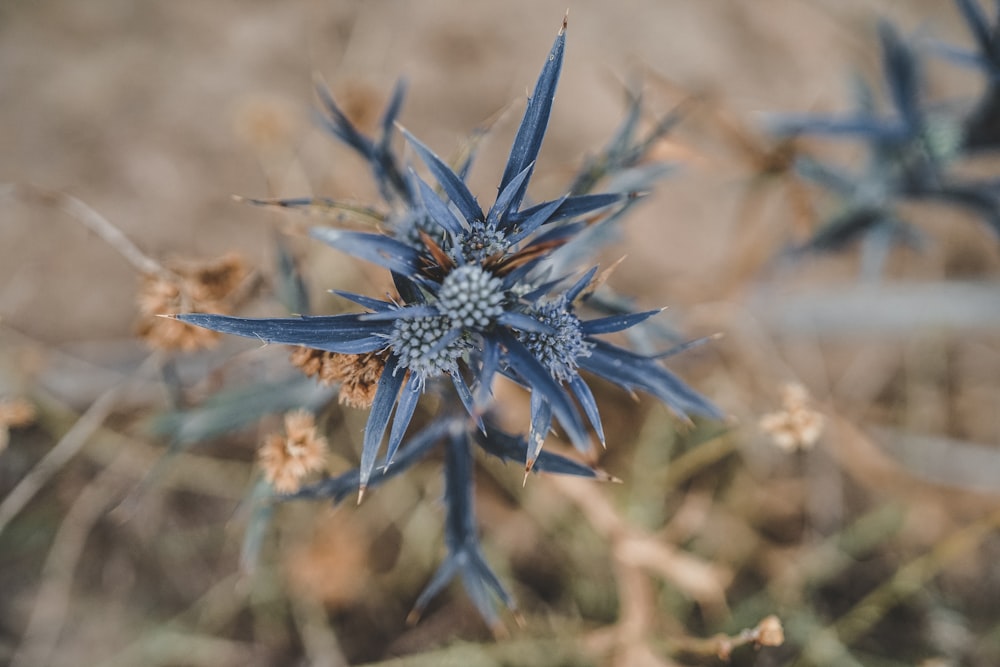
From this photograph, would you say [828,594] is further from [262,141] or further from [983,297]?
[262,141]

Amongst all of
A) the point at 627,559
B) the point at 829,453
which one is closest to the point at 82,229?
the point at 627,559

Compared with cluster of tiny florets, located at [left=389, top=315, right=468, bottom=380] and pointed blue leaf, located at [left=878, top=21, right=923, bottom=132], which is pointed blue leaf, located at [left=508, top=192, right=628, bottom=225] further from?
pointed blue leaf, located at [left=878, top=21, right=923, bottom=132]

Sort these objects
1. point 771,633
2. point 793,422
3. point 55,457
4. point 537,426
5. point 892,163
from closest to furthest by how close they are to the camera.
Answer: point 537,426, point 771,633, point 793,422, point 55,457, point 892,163

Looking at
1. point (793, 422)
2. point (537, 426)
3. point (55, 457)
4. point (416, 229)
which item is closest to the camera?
point (537, 426)

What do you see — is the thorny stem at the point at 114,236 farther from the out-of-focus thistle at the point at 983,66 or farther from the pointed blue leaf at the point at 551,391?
the out-of-focus thistle at the point at 983,66

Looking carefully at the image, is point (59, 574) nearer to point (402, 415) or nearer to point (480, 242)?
point (402, 415)

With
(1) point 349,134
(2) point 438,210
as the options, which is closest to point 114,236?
(1) point 349,134

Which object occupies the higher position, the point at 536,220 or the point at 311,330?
the point at 536,220

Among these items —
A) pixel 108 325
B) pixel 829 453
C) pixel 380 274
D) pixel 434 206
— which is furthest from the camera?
pixel 829 453
